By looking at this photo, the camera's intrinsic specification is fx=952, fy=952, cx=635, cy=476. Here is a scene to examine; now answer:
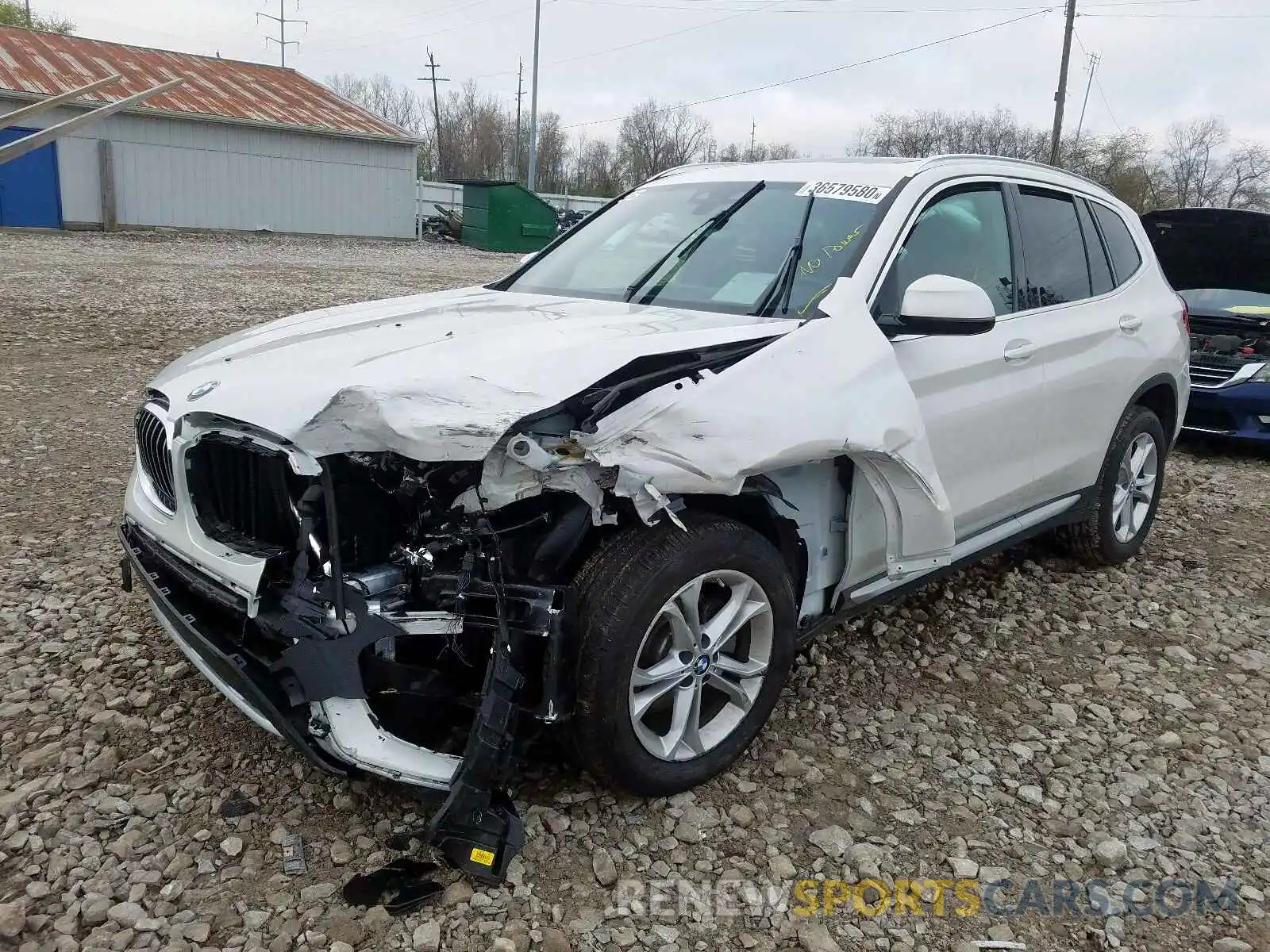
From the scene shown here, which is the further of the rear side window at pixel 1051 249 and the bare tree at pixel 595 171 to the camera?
the bare tree at pixel 595 171

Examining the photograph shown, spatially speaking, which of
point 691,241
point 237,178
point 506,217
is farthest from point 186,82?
point 691,241

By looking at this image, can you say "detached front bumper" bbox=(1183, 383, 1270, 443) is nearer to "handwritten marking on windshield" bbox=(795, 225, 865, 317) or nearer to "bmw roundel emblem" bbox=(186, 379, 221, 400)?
"handwritten marking on windshield" bbox=(795, 225, 865, 317)

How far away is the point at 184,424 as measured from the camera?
264 cm

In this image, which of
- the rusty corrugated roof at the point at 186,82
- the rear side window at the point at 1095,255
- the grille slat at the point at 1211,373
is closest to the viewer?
the rear side window at the point at 1095,255

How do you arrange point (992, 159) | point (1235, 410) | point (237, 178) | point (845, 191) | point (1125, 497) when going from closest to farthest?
point (845, 191)
point (992, 159)
point (1125, 497)
point (1235, 410)
point (237, 178)

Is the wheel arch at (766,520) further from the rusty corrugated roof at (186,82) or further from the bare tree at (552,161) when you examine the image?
the bare tree at (552,161)

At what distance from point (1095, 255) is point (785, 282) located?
201cm

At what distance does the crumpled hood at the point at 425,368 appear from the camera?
2275mm

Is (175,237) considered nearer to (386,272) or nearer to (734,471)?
(386,272)

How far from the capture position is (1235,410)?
23.5 ft

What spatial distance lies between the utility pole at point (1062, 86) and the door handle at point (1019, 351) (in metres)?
25.9

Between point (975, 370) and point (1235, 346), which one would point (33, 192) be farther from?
point (975, 370)

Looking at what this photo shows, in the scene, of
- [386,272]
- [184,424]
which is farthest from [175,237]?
[184,424]

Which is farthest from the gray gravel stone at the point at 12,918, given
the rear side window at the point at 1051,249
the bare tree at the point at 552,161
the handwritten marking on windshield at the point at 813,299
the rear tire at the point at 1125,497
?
the bare tree at the point at 552,161
